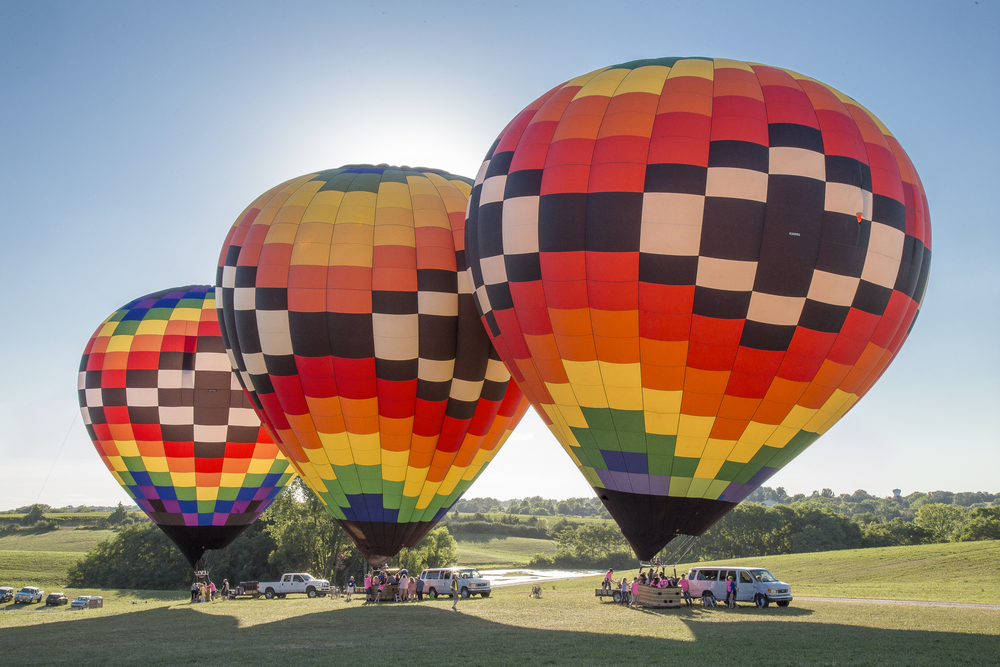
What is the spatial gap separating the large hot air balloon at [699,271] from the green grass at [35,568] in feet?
147

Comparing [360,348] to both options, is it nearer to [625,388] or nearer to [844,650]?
[625,388]

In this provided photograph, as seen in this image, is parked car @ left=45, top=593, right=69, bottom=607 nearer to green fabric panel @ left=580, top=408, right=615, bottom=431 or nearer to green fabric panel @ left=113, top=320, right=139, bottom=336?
green fabric panel @ left=113, top=320, right=139, bottom=336

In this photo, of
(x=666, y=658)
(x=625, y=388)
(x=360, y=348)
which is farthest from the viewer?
(x=360, y=348)

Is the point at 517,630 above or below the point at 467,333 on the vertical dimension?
below

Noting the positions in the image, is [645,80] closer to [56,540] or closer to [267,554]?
[267,554]

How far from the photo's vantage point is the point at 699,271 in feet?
31.2

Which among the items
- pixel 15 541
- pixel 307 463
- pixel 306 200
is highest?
pixel 306 200

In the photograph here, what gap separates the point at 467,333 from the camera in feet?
44.5

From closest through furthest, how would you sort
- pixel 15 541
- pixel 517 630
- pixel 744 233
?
1. pixel 744 233
2. pixel 517 630
3. pixel 15 541

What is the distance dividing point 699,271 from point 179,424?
14034mm

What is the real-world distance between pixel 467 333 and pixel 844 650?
7.91 meters

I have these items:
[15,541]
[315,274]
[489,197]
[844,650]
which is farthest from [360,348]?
[15,541]

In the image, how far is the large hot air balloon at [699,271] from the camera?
31.3 feet

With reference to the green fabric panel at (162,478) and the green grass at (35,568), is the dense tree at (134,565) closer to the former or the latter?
the green grass at (35,568)
